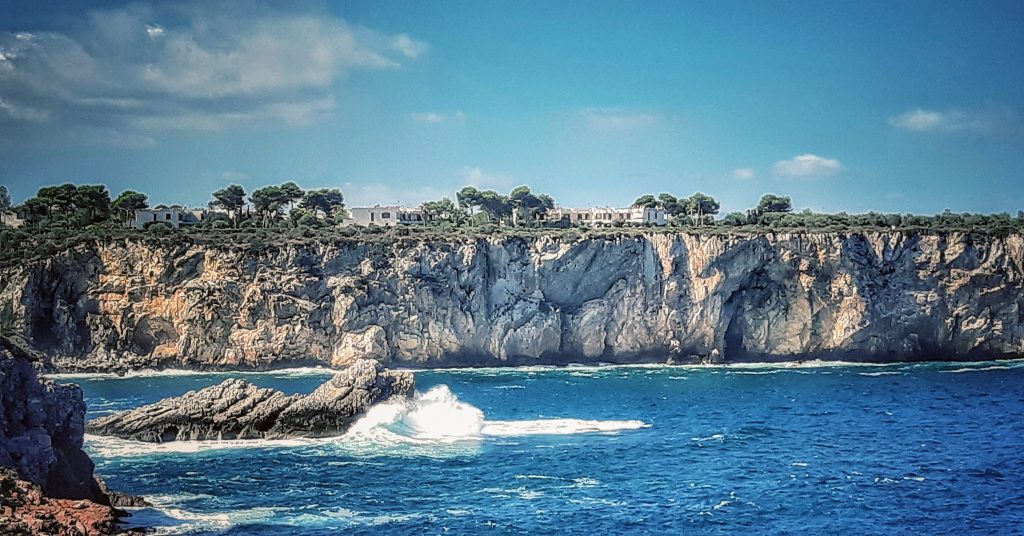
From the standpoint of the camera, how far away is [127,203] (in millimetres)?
92438

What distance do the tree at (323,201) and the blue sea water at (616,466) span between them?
46.2 meters

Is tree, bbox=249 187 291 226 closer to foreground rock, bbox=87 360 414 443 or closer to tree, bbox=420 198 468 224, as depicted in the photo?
tree, bbox=420 198 468 224

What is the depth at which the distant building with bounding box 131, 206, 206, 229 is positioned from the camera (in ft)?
303

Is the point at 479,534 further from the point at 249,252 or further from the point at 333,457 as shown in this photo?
the point at 249,252

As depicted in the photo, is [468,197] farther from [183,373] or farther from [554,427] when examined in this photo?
[554,427]

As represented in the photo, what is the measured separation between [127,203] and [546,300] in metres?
44.6

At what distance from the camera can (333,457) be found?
37.4 metres

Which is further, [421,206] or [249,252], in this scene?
[421,206]

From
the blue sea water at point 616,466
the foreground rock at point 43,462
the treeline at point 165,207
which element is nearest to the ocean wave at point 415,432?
the blue sea water at point 616,466

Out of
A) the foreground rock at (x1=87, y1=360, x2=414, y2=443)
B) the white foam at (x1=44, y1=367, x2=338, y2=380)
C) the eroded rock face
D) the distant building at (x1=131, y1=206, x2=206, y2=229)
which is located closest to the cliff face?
the white foam at (x1=44, y1=367, x2=338, y2=380)

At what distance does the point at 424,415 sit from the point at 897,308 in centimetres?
4526

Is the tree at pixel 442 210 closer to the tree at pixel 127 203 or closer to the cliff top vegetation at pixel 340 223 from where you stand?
the cliff top vegetation at pixel 340 223

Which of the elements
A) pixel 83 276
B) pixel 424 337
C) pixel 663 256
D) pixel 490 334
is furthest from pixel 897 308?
pixel 83 276

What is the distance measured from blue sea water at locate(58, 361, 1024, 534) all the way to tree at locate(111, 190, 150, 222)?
3781cm
